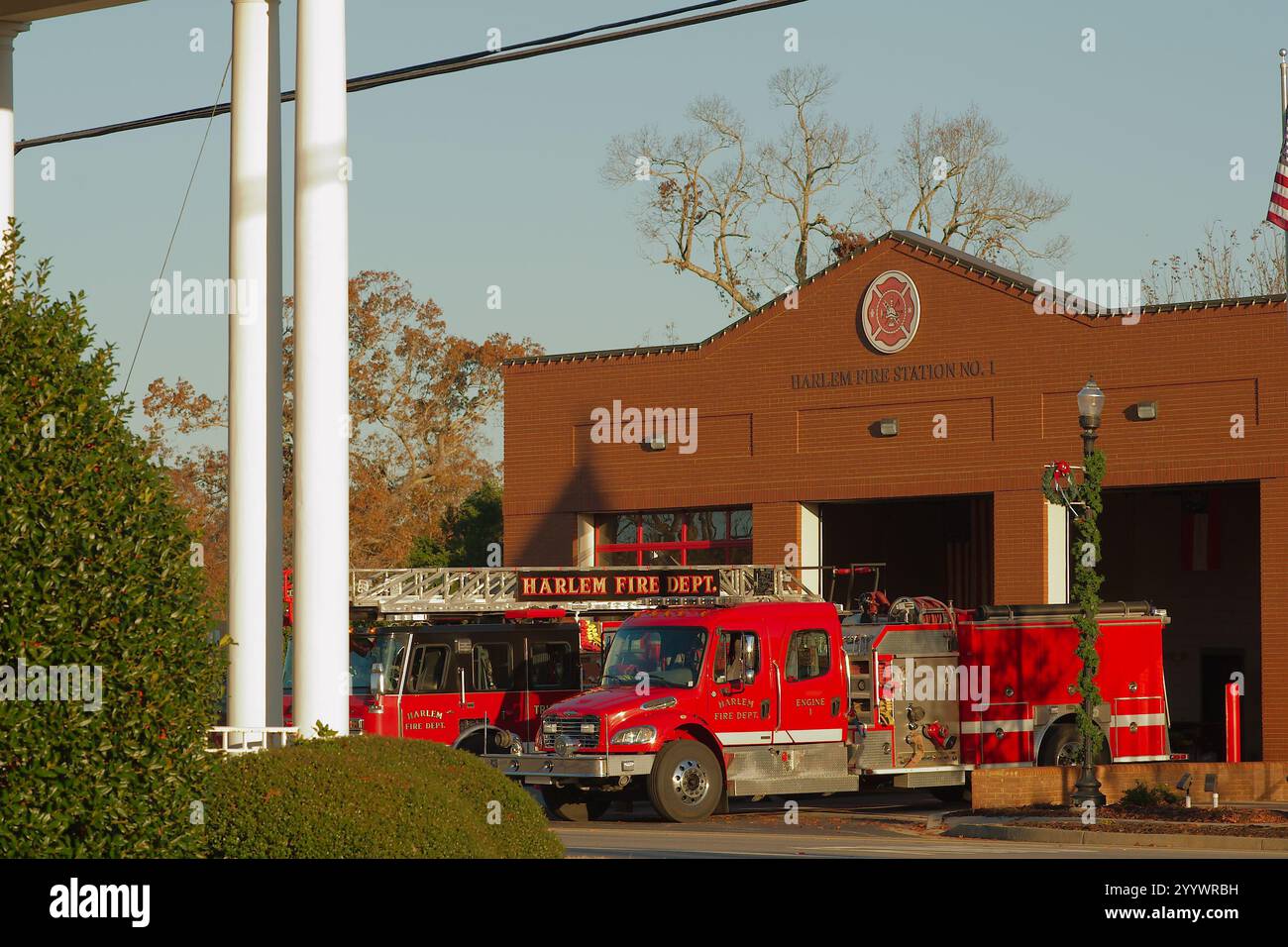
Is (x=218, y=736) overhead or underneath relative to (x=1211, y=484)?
underneath

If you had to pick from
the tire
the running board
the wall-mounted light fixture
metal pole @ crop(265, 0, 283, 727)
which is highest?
the wall-mounted light fixture

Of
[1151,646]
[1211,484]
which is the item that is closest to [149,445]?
[1151,646]

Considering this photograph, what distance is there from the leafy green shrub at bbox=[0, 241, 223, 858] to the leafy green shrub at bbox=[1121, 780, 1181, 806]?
1617cm

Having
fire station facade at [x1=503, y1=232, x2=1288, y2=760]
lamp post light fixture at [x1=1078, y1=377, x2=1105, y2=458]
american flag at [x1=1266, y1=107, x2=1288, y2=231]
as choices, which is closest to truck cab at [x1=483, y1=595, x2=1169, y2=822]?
lamp post light fixture at [x1=1078, y1=377, x2=1105, y2=458]

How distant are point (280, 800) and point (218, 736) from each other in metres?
3.74

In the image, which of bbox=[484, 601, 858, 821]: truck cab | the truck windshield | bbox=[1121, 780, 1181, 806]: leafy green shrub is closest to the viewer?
bbox=[484, 601, 858, 821]: truck cab

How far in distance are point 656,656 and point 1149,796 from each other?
249 inches

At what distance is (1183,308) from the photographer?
34.4 m

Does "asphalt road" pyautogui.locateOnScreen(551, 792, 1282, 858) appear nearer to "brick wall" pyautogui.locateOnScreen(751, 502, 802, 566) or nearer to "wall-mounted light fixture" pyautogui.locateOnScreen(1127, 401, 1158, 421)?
"wall-mounted light fixture" pyautogui.locateOnScreen(1127, 401, 1158, 421)

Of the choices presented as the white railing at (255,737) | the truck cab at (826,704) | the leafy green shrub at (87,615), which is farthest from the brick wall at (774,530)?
the leafy green shrub at (87,615)

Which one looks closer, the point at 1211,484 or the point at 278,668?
the point at 278,668

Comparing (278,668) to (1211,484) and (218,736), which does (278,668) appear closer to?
(218,736)

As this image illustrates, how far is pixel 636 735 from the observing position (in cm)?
2234

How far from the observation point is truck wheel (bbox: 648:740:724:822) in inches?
883
